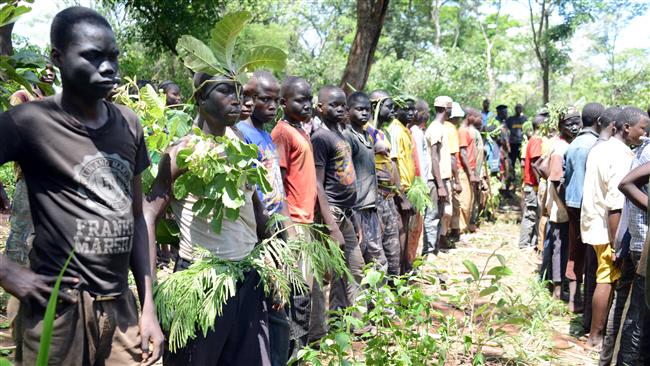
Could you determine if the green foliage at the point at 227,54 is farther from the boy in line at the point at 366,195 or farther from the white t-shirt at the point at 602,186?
the white t-shirt at the point at 602,186

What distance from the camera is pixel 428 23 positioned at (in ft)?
118

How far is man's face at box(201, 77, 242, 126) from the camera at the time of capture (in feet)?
10.9

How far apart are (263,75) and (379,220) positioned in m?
2.29

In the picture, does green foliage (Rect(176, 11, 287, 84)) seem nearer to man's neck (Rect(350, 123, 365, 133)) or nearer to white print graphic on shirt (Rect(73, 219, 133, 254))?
white print graphic on shirt (Rect(73, 219, 133, 254))

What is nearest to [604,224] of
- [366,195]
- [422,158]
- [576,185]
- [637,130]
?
[637,130]

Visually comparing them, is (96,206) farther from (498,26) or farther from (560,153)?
(498,26)

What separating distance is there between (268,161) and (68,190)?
1.89 meters

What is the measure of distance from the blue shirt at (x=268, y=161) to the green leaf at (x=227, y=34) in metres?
0.86

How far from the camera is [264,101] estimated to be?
4578 mm

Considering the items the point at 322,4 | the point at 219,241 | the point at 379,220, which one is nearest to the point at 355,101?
the point at 379,220

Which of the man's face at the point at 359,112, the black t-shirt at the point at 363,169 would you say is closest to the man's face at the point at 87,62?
the black t-shirt at the point at 363,169

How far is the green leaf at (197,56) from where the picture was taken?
10.4 ft

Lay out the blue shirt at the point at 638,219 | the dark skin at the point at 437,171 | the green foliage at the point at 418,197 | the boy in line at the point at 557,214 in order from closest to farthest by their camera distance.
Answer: the blue shirt at the point at 638,219 → the boy in line at the point at 557,214 → the green foliage at the point at 418,197 → the dark skin at the point at 437,171

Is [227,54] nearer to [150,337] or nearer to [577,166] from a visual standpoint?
[150,337]
